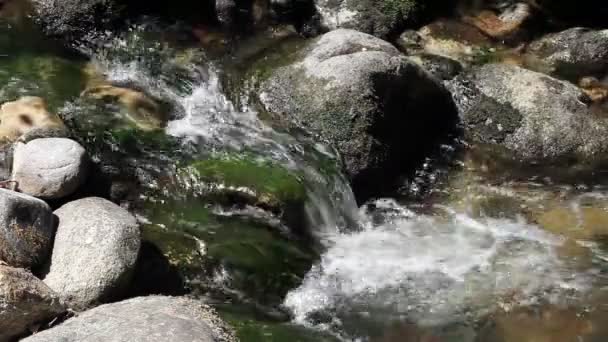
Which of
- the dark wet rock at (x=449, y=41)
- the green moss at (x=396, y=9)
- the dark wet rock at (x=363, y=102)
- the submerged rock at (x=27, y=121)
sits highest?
the green moss at (x=396, y=9)

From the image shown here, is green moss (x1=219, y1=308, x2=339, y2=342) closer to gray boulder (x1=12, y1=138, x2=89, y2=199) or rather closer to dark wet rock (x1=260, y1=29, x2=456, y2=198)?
gray boulder (x1=12, y1=138, x2=89, y2=199)

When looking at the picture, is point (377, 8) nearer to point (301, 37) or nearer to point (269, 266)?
point (301, 37)

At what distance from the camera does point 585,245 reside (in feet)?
22.5

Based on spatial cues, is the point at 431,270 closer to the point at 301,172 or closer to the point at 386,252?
the point at 386,252

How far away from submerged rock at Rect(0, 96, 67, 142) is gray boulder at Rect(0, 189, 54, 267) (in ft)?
4.03

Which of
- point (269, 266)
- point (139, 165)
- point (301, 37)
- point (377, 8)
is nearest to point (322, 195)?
point (269, 266)

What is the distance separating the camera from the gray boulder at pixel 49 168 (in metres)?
6.09

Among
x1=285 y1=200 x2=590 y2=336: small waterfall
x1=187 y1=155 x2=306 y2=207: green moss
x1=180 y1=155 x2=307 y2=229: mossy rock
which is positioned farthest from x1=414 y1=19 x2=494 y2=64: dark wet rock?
x1=180 y1=155 x2=307 y2=229: mossy rock

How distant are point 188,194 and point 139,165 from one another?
0.61 m

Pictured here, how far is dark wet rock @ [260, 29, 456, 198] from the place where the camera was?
7.51 metres

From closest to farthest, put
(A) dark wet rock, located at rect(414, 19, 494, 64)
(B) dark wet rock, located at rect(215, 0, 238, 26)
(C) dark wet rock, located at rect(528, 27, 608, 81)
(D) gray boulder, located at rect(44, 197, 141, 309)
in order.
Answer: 1. (D) gray boulder, located at rect(44, 197, 141, 309)
2. (C) dark wet rock, located at rect(528, 27, 608, 81)
3. (A) dark wet rock, located at rect(414, 19, 494, 64)
4. (B) dark wet rock, located at rect(215, 0, 238, 26)

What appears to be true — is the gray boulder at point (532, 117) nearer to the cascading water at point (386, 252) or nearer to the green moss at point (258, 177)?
the cascading water at point (386, 252)

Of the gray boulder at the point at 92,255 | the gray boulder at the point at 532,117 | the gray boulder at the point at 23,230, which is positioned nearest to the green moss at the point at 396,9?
the gray boulder at the point at 532,117

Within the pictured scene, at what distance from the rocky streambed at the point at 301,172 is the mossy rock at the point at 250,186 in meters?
0.02
